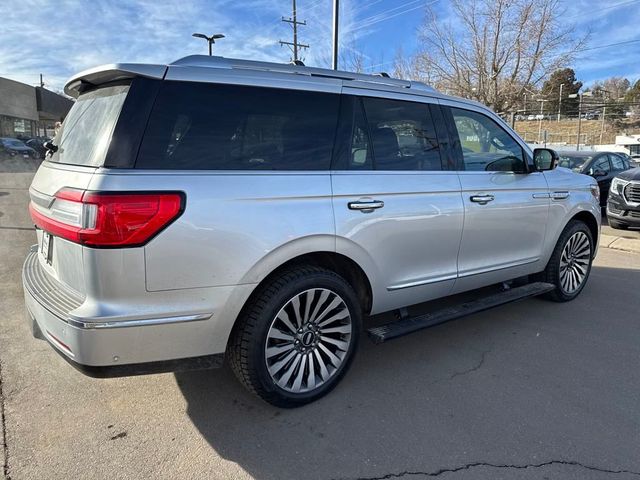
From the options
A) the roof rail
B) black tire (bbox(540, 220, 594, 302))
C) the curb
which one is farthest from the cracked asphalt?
the curb

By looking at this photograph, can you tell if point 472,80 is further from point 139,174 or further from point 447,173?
point 139,174

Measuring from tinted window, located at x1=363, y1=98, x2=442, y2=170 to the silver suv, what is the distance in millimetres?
14

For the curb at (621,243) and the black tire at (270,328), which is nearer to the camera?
the black tire at (270,328)

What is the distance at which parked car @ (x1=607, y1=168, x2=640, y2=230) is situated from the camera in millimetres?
9070

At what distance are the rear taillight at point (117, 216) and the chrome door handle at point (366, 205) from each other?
1083mm

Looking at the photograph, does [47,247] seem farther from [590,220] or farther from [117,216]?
[590,220]

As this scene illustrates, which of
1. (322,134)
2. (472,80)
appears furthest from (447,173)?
(472,80)

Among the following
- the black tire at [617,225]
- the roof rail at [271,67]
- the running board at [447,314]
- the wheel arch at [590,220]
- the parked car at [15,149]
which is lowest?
the running board at [447,314]

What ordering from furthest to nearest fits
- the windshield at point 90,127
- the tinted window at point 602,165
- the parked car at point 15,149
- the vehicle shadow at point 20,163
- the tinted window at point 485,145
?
1. the parked car at point 15,149
2. the vehicle shadow at point 20,163
3. the tinted window at point 602,165
4. the tinted window at point 485,145
5. the windshield at point 90,127

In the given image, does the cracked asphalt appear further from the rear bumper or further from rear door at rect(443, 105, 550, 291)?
rear door at rect(443, 105, 550, 291)

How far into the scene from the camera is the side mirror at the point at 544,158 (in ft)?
14.6

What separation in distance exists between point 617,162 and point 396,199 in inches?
468

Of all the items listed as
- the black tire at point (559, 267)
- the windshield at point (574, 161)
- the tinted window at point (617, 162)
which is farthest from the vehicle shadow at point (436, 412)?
the tinted window at point (617, 162)

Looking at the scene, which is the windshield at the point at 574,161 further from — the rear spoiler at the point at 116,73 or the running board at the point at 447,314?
the rear spoiler at the point at 116,73
